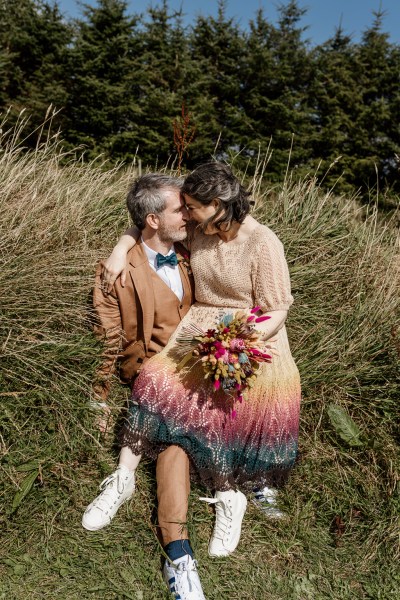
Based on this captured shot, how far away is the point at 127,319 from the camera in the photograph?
9.46ft

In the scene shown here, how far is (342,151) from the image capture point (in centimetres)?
1139

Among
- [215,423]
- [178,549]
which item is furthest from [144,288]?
[178,549]

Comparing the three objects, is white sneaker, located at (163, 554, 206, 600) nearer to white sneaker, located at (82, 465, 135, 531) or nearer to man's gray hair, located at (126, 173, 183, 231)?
white sneaker, located at (82, 465, 135, 531)

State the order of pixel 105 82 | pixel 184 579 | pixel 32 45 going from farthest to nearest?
pixel 32 45
pixel 105 82
pixel 184 579

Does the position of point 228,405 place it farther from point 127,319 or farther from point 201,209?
point 201,209

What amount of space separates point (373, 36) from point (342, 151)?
417 cm

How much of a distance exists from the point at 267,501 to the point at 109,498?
0.86m

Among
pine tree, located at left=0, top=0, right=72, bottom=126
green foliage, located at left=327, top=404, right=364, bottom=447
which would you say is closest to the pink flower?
green foliage, located at left=327, top=404, right=364, bottom=447

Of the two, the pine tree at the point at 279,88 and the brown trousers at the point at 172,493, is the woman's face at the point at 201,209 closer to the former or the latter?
the brown trousers at the point at 172,493

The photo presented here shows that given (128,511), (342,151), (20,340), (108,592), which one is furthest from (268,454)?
(342,151)

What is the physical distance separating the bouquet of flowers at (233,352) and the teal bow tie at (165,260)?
0.63 metres

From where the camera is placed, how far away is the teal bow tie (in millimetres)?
2885

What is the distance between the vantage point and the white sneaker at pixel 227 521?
8.21ft

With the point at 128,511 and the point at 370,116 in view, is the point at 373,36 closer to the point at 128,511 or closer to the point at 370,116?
the point at 370,116
